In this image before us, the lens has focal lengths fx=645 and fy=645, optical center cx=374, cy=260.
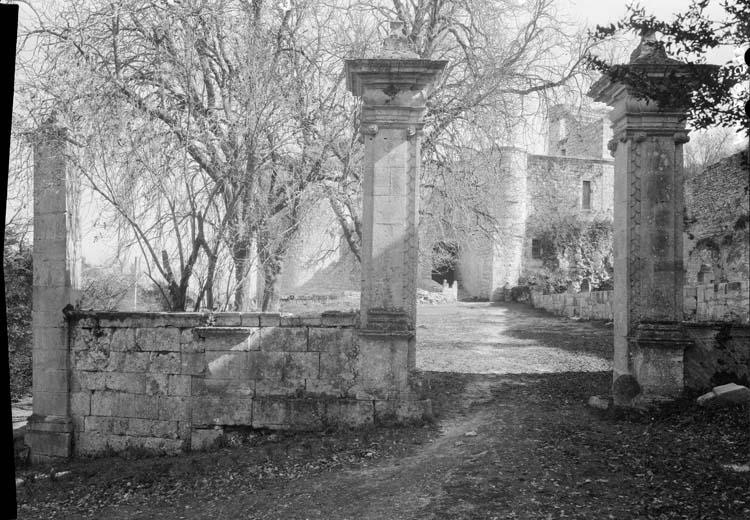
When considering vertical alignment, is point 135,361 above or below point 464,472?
above

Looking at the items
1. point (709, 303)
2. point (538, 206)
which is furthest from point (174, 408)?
point (538, 206)

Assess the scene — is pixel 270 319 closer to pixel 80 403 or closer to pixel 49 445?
pixel 80 403

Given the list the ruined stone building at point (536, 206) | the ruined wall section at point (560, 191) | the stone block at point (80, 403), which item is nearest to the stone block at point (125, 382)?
the stone block at point (80, 403)

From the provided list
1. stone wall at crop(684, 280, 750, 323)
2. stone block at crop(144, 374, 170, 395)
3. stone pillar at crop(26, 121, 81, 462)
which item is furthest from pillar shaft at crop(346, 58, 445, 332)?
stone wall at crop(684, 280, 750, 323)

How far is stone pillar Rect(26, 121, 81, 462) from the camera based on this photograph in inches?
312

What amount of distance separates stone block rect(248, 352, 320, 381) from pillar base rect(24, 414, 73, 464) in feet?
8.59

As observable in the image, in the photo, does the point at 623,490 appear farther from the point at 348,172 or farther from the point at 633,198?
the point at 348,172

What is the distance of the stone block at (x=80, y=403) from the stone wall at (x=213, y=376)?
0.01 meters

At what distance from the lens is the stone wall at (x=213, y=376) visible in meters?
6.96

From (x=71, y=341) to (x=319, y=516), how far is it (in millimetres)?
4513

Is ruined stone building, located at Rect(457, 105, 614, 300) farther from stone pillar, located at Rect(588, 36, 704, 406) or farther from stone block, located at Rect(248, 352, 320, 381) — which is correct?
stone block, located at Rect(248, 352, 320, 381)

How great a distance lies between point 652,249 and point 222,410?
509 centimetres

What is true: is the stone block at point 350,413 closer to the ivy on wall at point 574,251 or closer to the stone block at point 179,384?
the stone block at point 179,384

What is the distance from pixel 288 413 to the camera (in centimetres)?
706
